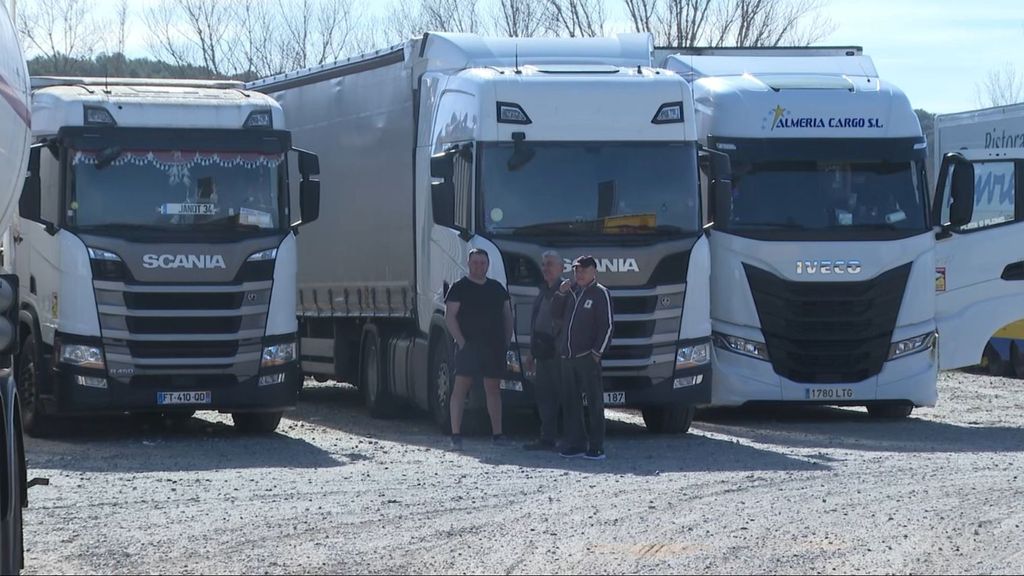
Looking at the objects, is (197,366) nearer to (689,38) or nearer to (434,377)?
(434,377)

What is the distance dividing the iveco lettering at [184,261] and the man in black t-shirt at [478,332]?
222 cm

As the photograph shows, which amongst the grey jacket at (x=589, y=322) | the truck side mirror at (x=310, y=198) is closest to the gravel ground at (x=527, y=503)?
the grey jacket at (x=589, y=322)

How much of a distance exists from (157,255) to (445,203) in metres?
2.72

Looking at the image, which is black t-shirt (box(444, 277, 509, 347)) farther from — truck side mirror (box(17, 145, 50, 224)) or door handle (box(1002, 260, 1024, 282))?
door handle (box(1002, 260, 1024, 282))

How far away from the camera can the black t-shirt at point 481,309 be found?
51.6ft

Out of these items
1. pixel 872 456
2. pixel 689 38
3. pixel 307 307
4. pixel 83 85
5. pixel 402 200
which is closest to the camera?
pixel 872 456

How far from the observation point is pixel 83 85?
17188mm

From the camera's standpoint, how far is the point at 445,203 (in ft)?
53.2

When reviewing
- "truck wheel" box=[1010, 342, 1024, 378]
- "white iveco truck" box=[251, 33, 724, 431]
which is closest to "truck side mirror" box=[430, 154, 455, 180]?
"white iveco truck" box=[251, 33, 724, 431]

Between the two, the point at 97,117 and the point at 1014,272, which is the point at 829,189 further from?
the point at 97,117

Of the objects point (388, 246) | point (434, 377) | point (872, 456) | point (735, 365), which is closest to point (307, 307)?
point (388, 246)

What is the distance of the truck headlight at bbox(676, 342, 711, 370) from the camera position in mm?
16375

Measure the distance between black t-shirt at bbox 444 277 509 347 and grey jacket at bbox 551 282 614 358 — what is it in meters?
0.92

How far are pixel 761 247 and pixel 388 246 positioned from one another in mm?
4040
